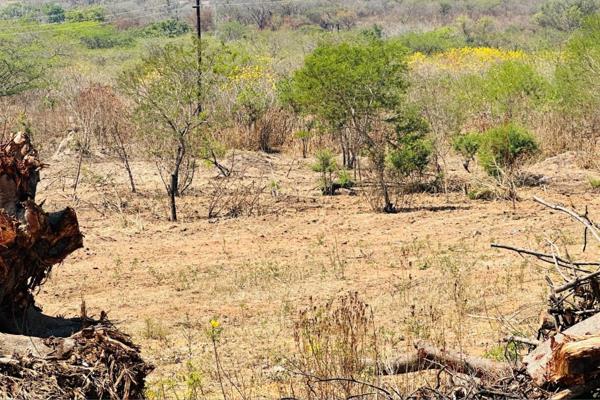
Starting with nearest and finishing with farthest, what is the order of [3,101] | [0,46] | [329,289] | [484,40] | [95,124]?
[329,289] < [95,124] < [3,101] < [0,46] < [484,40]

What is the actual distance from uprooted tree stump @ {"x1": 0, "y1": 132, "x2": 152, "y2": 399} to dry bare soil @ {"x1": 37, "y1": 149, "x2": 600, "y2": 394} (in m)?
1.23

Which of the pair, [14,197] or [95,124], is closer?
[14,197]

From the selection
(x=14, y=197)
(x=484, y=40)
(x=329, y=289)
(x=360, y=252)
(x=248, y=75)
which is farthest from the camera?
(x=484, y=40)

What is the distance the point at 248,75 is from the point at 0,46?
988cm

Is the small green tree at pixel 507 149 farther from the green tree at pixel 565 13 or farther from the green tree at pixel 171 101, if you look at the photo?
the green tree at pixel 565 13

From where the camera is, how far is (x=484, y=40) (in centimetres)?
6562

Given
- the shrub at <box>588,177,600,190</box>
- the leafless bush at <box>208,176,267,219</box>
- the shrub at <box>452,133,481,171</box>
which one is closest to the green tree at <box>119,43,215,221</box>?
the leafless bush at <box>208,176,267,219</box>

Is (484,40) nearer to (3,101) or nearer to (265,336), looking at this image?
(3,101)

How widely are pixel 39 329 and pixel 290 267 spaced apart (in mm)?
5180

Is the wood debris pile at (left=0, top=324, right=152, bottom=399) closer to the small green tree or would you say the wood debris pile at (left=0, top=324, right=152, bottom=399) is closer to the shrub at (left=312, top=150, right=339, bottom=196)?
the shrub at (left=312, top=150, right=339, bottom=196)

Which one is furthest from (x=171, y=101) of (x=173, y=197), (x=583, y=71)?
(x=583, y=71)

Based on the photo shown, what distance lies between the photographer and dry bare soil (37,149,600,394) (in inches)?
368

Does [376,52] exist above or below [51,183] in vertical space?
above

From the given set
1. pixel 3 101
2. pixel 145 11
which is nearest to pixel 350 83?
pixel 3 101
